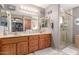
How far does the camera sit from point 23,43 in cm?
182

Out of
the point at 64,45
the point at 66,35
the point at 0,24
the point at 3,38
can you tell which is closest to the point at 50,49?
the point at 64,45

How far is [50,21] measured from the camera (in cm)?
171

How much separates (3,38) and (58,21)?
1151mm

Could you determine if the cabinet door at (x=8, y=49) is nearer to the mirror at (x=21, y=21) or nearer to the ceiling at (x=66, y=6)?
the mirror at (x=21, y=21)

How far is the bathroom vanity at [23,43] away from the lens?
1.64 metres

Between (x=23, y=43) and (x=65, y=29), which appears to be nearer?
(x=65, y=29)

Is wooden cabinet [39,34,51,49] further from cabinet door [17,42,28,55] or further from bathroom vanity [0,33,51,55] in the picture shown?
cabinet door [17,42,28,55]

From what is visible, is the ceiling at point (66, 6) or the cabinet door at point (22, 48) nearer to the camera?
the ceiling at point (66, 6)

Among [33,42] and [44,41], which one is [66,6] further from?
[33,42]

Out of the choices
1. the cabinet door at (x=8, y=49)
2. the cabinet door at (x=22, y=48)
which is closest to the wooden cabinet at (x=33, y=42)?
the cabinet door at (x=22, y=48)

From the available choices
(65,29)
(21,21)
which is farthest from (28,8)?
(65,29)

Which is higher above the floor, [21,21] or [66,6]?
[66,6]

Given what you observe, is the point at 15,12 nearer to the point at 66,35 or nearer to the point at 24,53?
the point at 24,53

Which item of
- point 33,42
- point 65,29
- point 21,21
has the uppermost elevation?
point 21,21
